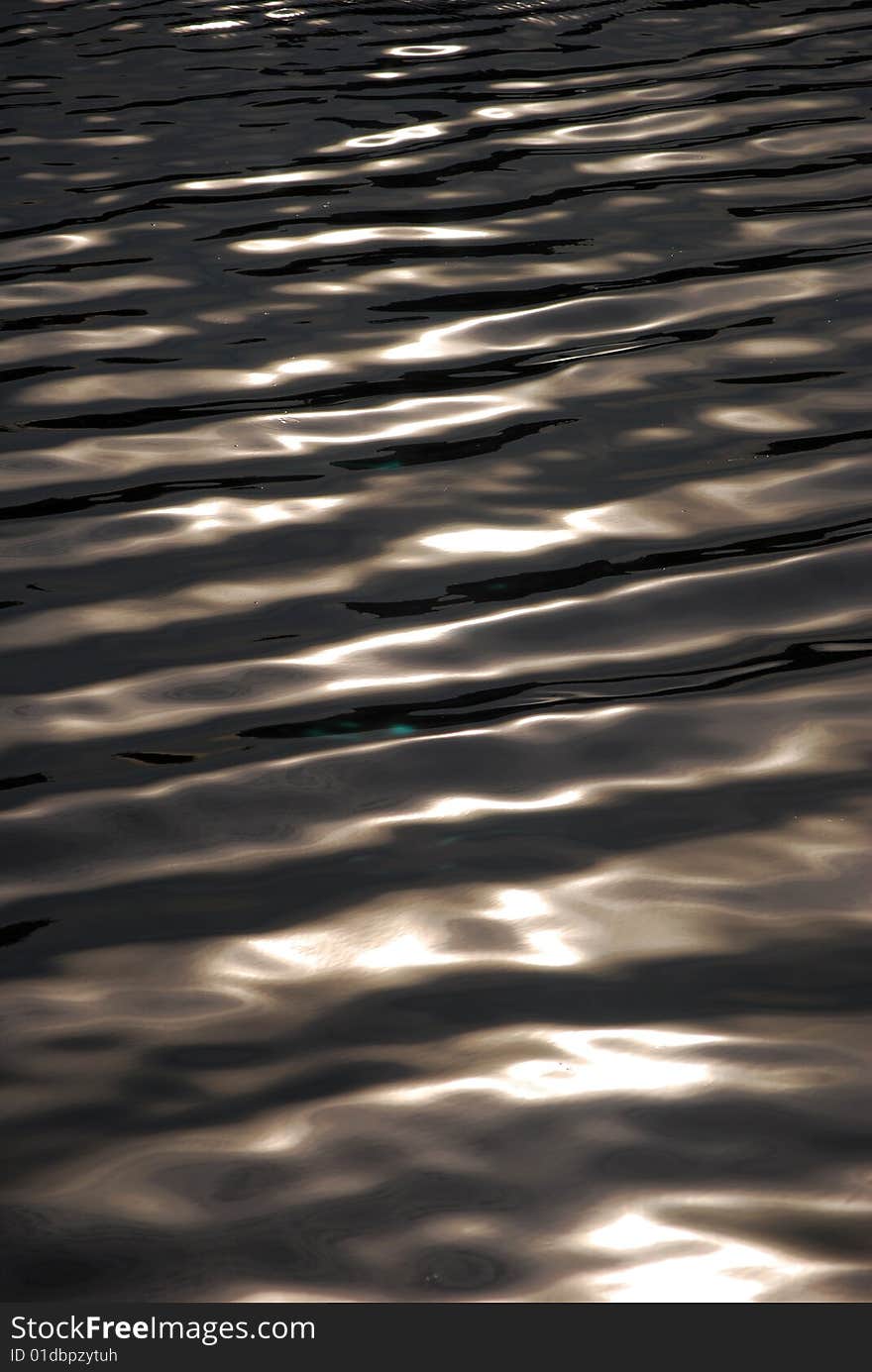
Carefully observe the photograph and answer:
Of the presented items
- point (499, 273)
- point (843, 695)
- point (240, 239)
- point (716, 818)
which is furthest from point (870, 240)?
point (716, 818)

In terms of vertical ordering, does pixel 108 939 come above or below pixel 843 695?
below

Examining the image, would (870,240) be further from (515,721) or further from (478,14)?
(478,14)

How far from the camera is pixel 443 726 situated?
1.63 meters

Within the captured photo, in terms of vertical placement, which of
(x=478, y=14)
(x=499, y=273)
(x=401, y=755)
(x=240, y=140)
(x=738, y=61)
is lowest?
(x=401, y=755)

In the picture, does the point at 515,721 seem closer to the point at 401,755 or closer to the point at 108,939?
the point at 401,755

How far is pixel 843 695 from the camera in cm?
162

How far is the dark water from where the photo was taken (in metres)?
1.12

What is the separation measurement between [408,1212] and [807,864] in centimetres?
54

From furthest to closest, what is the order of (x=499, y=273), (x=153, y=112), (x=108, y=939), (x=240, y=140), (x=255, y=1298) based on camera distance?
(x=153, y=112), (x=240, y=140), (x=499, y=273), (x=108, y=939), (x=255, y=1298)

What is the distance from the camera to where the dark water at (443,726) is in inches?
43.9

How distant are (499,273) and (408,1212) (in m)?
2.04

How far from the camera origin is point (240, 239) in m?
3.01

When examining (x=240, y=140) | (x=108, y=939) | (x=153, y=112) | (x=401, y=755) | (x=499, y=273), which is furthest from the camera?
(x=153, y=112)

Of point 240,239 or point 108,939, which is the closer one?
point 108,939
